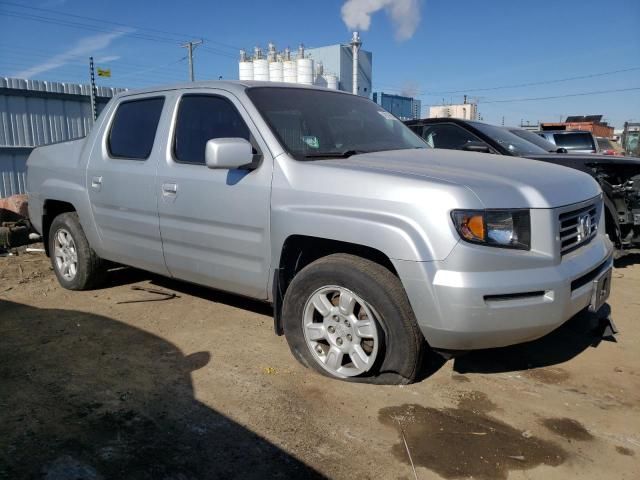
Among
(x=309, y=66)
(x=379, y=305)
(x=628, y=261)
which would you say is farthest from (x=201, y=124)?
(x=309, y=66)

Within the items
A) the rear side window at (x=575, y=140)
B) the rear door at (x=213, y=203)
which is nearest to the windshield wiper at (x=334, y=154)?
the rear door at (x=213, y=203)

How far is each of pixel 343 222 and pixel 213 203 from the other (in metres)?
1.09

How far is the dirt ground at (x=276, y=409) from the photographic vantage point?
8.25 ft

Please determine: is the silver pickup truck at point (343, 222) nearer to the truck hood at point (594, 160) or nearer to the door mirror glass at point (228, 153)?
the door mirror glass at point (228, 153)

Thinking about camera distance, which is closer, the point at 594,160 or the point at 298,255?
the point at 298,255

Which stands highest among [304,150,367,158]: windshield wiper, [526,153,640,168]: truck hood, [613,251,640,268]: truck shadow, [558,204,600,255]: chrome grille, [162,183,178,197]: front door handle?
[304,150,367,158]: windshield wiper

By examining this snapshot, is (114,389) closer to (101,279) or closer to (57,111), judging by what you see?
(101,279)

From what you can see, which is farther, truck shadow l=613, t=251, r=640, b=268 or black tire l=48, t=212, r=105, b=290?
truck shadow l=613, t=251, r=640, b=268

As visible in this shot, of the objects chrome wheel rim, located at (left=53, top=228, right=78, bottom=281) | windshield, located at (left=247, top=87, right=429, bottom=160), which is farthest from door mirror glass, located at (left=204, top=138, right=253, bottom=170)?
chrome wheel rim, located at (left=53, top=228, right=78, bottom=281)

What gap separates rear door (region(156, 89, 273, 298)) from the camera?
11.5ft

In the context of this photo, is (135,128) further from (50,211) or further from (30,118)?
(30,118)

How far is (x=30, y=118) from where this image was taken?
10.8 m

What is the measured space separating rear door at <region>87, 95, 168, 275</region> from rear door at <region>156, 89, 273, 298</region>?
163 mm

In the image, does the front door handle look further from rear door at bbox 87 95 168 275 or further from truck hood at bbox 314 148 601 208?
truck hood at bbox 314 148 601 208
